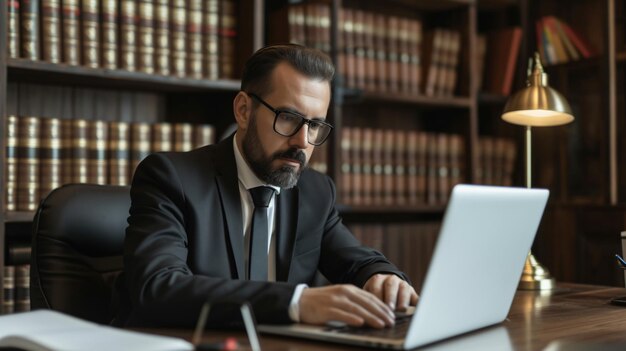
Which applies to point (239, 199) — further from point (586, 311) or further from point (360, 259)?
point (586, 311)

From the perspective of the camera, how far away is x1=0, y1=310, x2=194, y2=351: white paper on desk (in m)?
1.05

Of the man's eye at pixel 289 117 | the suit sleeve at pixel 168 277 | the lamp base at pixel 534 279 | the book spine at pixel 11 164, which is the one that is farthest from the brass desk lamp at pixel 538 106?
the book spine at pixel 11 164

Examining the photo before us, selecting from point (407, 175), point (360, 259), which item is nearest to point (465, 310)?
point (360, 259)

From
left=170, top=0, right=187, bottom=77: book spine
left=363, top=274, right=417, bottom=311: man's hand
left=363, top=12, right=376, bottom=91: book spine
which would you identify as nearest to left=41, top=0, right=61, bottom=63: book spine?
left=170, top=0, right=187, bottom=77: book spine

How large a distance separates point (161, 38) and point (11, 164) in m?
0.68

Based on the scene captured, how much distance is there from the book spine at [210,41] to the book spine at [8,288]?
0.96 meters

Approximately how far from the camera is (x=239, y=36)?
9.75 feet

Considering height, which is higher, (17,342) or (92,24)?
(92,24)

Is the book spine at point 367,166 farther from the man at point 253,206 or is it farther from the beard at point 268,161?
the beard at point 268,161

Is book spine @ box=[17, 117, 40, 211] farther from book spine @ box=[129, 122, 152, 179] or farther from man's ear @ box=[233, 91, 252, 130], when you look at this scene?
man's ear @ box=[233, 91, 252, 130]

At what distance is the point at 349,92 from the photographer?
310 centimetres

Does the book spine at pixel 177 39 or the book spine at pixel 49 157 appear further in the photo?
the book spine at pixel 177 39

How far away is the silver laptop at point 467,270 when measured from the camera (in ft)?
3.75

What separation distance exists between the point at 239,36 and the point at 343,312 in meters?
1.89
